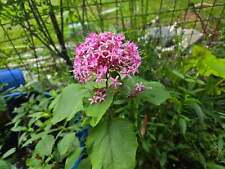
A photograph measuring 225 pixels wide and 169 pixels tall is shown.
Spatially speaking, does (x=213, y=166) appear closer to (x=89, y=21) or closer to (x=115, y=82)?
(x=115, y=82)

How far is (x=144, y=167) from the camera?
1.84m

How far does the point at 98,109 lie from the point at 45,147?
47 centimetres

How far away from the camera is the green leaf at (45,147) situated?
1.80 metres

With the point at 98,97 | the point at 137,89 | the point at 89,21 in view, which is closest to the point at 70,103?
the point at 98,97

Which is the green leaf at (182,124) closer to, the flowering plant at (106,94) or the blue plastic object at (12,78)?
the flowering plant at (106,94)

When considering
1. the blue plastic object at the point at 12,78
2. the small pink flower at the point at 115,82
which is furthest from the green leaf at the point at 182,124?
the blue plastic object at the point at 12,78

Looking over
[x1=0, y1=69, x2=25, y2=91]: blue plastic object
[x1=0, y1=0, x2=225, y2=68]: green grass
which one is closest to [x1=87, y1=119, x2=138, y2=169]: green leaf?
[x1=0, y1=0, x2=225, y2=68]: green grass

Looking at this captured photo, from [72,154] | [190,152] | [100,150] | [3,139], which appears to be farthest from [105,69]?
[3,139]

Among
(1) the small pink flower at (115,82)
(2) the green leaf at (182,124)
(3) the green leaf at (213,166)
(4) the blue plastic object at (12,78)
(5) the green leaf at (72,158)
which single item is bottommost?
(4) the blue plastic object at (12,78)

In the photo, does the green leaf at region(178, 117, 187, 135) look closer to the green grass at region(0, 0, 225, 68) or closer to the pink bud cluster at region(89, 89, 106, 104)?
the pink bud cluster at region(89, 89, 106, 104)

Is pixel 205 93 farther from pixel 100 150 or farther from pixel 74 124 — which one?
pixel 100 150

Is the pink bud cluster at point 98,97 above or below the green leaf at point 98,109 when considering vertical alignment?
above

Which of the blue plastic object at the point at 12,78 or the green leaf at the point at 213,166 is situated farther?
the blue plastic object at the point at 12,78

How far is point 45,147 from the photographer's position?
5.94ft
